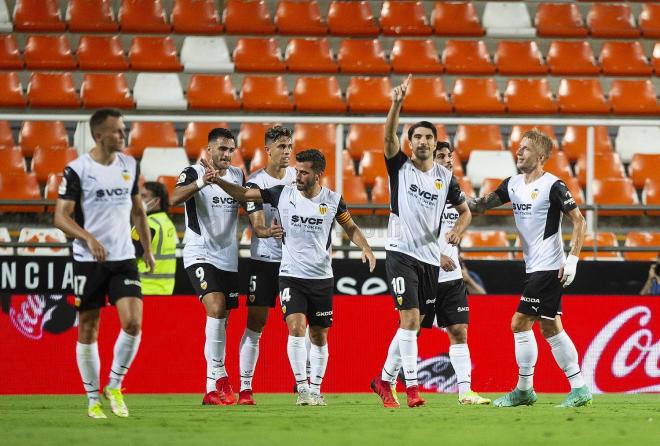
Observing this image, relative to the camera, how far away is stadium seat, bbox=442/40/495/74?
17.3 metres

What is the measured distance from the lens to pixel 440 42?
18172 millimetres

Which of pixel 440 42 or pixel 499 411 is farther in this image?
pixel 440 42

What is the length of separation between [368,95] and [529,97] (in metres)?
2.41

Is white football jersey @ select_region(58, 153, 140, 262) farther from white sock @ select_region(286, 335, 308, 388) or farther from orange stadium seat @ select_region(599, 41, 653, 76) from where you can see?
orange stadium seat @ select_region(599, 41, 653, 76)

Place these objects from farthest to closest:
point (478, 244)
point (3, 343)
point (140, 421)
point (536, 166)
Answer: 1. point (478, 244)
2. point (3, 343)
3. point (536, 166)
4. point (140, 421)

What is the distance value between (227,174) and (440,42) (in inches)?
383

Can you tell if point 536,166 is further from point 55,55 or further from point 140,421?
point 55,55

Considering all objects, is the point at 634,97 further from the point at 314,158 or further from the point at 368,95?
the point at 314,158

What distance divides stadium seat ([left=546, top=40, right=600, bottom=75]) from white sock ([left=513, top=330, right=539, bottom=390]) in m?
9.61

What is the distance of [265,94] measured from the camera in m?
16.0

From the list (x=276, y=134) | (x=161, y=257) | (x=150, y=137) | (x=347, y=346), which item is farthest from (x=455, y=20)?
(x=276, y=134)

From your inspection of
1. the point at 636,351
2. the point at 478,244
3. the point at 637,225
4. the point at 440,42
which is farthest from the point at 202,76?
the point at 636,351

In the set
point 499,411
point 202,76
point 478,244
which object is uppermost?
point 202,76

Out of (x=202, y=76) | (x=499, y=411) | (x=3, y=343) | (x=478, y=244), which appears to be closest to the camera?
(x=499, y=411)
